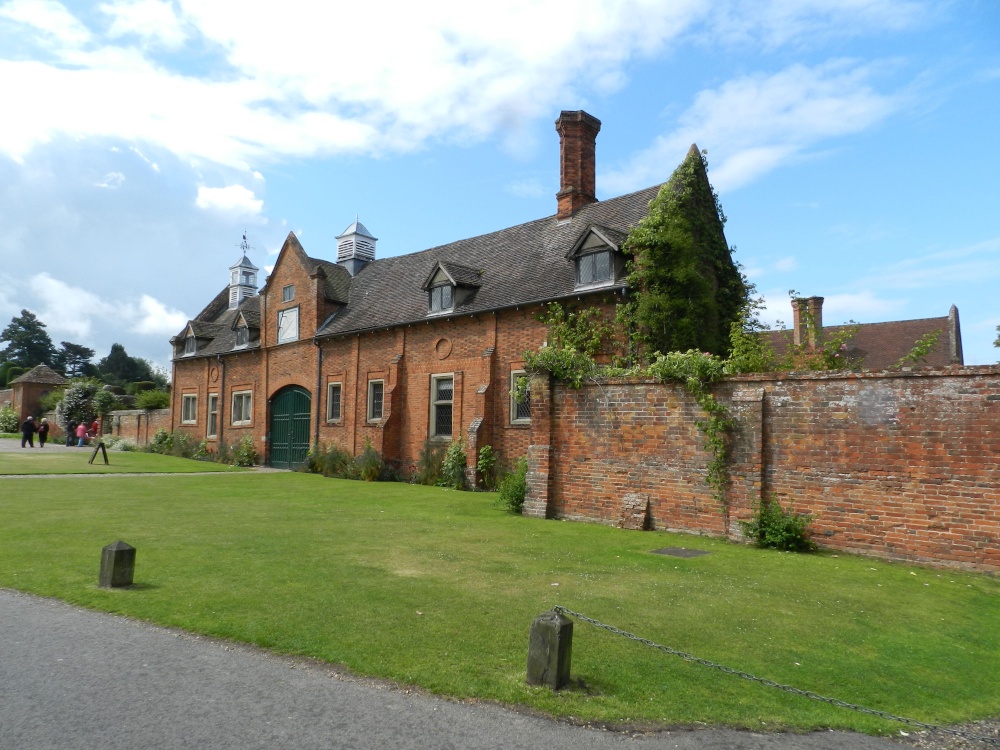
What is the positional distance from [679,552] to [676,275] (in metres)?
8.43

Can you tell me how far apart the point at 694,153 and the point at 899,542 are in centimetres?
1226

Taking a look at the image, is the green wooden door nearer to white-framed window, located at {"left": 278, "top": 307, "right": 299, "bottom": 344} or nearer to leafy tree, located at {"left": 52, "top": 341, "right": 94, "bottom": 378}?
white-framed window, located at {"left": 278, "top": 307, "right": 299, "bottom": 344}

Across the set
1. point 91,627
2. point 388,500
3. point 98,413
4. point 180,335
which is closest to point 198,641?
point 91,627

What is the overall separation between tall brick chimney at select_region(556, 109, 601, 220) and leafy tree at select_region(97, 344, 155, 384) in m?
86.9

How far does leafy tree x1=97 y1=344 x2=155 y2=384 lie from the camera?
9538 centimetres

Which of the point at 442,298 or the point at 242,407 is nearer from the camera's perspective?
the point at 442,298

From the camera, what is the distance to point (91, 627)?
623 centimetres

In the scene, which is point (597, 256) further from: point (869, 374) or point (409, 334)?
point (869, 374)

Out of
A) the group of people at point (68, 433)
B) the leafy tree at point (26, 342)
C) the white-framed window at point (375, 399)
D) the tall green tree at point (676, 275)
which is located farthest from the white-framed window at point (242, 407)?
the leafy tree at point (26, 342)

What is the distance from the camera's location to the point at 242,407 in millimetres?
31938

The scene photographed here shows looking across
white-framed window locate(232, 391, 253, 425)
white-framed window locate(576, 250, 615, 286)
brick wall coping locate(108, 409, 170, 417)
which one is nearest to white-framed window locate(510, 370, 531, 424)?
white-framed window locate(576, 250, 615, 286)

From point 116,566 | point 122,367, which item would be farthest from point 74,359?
point 116,566

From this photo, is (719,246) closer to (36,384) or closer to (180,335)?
(180,335)

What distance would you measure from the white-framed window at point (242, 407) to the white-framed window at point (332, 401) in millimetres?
6105
